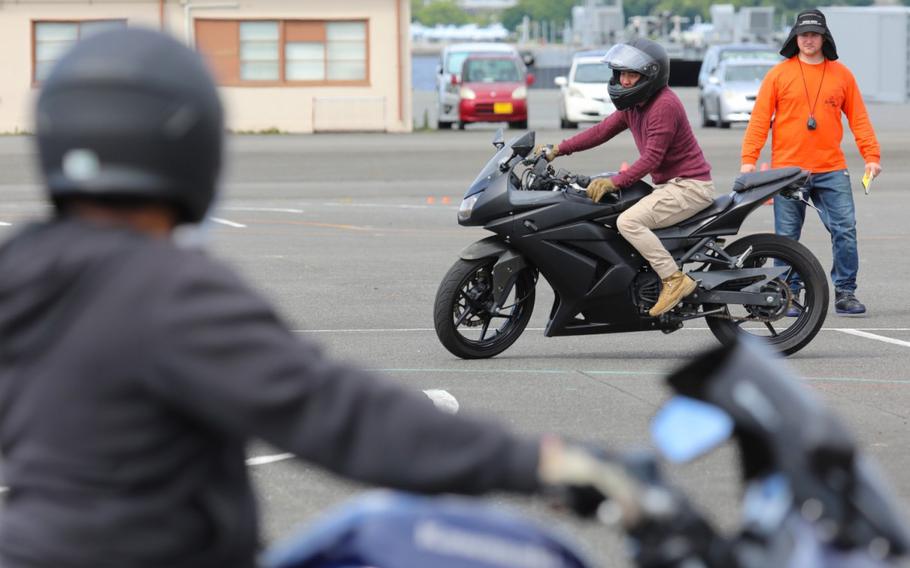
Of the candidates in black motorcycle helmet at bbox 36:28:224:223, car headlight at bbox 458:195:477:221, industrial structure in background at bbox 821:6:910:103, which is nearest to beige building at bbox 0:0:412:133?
industrial structure in background at bbox 821:6:910:103

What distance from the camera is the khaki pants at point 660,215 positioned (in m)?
9.34

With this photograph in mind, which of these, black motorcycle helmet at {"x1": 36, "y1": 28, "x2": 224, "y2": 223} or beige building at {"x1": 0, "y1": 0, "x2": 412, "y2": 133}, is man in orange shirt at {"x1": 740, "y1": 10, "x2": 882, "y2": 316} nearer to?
black motorcycle helmet at {"x1": 36, "y1": 28, "x2": 224, "y2": 223}

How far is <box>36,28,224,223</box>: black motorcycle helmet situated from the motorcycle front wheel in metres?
6.92

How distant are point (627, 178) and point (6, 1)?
106ft

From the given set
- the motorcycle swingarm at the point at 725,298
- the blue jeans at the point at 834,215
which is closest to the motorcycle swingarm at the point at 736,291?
the motorcycle swingarm at the point at 725,298

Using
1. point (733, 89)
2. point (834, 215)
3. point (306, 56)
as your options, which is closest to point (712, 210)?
point (834, 215)

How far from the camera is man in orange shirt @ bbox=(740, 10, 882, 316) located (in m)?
11.2

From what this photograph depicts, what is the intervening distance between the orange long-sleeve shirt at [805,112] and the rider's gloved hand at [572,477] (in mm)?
9073

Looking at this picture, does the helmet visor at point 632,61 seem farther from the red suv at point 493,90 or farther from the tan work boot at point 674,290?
the red suv at point 493,90

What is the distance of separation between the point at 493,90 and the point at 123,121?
36.4 metres

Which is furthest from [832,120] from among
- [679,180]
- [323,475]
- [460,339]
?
[323,475]

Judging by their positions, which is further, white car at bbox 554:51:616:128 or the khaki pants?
white car at bbox 554:51:616:128

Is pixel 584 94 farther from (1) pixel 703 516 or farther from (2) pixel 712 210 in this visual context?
(1) pixel 703 516

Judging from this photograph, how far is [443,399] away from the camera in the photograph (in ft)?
27.2
